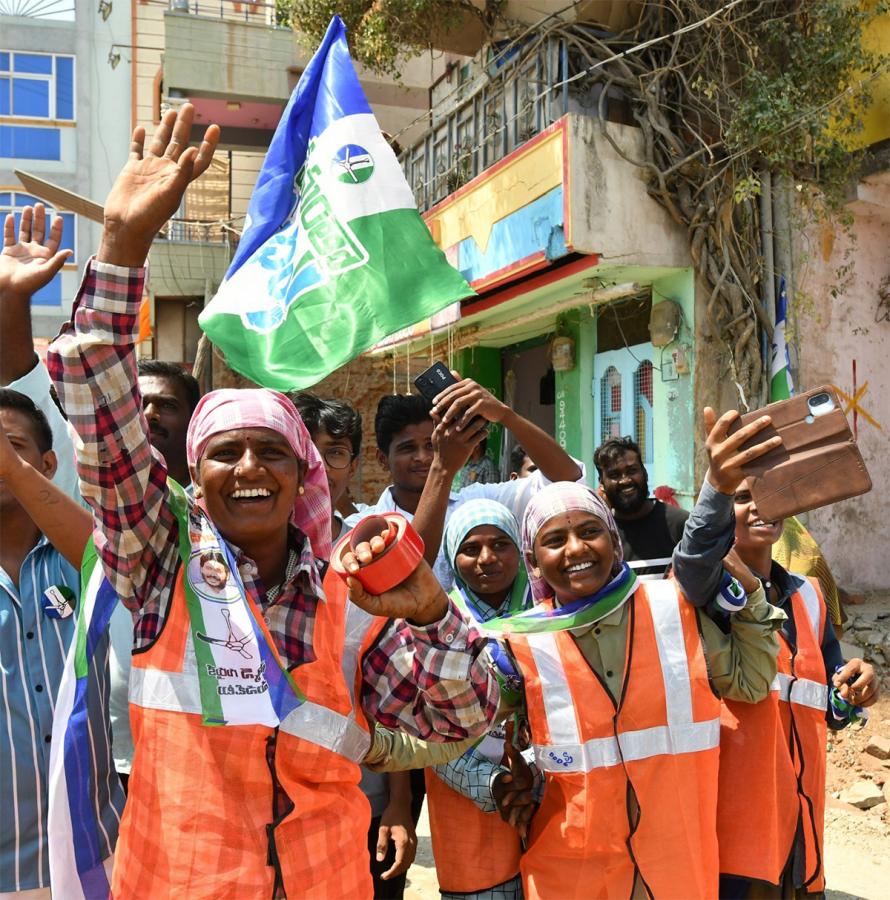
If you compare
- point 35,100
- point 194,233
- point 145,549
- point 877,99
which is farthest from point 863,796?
point 35,100

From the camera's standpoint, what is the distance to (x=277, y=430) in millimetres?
1695

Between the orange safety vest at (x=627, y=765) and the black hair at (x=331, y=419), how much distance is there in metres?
1.24

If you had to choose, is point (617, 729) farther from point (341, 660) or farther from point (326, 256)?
point (326, 256)

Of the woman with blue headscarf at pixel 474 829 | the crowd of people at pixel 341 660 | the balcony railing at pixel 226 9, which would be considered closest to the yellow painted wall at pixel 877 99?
the crowd of people at pixel 341 660

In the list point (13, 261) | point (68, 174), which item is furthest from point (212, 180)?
point (13, 261)

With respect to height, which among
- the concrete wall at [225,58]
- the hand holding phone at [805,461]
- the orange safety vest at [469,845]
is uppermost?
the concrete wall at [225,58]

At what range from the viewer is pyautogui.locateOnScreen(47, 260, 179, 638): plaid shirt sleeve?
1478mm

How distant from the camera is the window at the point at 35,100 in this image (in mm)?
19500

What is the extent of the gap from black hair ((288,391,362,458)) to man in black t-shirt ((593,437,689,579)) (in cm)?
145

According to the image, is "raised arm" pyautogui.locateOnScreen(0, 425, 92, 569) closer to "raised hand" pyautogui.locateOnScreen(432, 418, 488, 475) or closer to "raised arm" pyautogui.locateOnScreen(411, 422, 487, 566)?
"raised arm" pyautogui.locateOnScreen(411, 422, 487, 566)

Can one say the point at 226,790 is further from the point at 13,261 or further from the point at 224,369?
the point at 224,369

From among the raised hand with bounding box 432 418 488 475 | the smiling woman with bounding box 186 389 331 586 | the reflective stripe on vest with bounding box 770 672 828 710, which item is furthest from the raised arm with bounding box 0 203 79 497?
the reflective stripe on vest with bounding box 770 672 828 710

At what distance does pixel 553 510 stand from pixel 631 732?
59 centimetres

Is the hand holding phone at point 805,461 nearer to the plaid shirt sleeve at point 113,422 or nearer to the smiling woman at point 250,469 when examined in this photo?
the smiling woman at point 250,469
